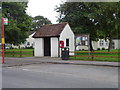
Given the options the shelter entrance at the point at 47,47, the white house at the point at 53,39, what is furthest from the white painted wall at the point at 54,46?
the shelter entrance at the point at 47,47

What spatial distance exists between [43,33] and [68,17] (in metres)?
7.50

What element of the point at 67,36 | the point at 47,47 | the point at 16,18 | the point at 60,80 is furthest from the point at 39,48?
the point at 60,80

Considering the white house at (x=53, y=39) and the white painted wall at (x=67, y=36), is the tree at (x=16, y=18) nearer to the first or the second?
the white house at (x=53, y=39)

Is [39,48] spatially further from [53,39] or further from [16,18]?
[16,18]

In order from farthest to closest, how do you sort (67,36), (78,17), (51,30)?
1. (78,17)
2. (51,30)
3. (67,36)

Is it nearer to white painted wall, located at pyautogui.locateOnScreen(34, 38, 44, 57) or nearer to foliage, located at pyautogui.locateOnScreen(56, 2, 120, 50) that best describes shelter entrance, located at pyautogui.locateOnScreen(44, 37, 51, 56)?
white painted wall, located at pyautogui.locateOnScreen(34, 38, 44, 57)

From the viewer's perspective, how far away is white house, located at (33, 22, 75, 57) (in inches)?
854

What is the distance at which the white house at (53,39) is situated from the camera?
2170 cm

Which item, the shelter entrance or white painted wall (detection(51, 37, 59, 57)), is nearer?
white painted wall (detection(51, 37, 59, 57))

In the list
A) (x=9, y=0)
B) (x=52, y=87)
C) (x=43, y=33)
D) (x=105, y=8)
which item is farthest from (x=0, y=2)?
(x=52, y=87)

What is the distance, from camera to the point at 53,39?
72.1 feet

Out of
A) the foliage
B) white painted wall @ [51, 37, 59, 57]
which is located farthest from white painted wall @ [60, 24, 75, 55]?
the foliage

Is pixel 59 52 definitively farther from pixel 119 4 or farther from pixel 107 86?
pixel 107 86

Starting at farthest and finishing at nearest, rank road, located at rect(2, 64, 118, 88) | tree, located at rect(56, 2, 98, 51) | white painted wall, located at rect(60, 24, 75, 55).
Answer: tree, located at rect(56, 2, 98, 51)
white painted wall, located at rect(60, 24, 75, 55)
road, located at rect(2, 64, 118, 88)
